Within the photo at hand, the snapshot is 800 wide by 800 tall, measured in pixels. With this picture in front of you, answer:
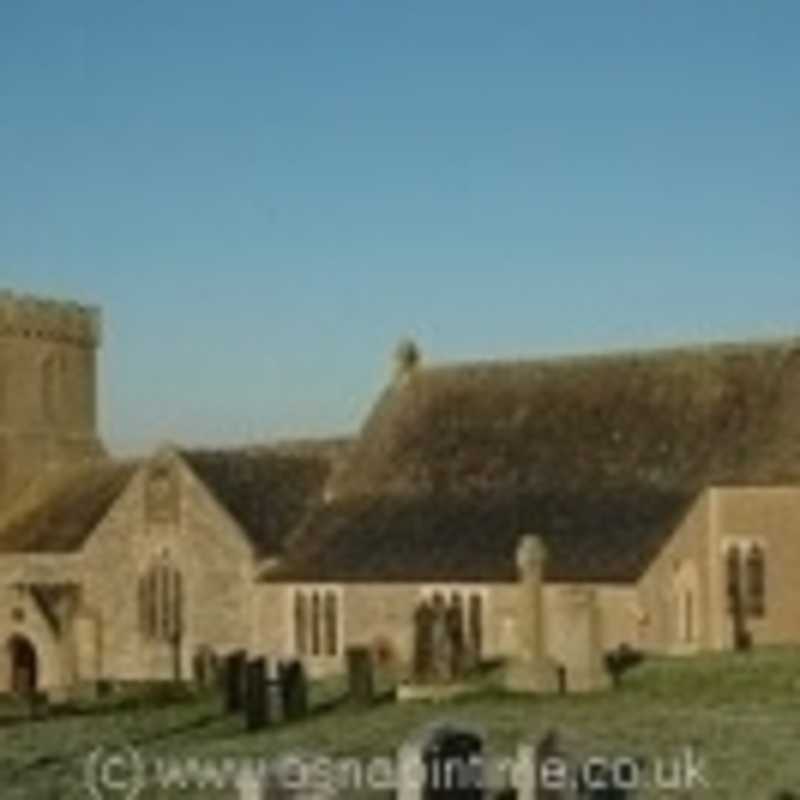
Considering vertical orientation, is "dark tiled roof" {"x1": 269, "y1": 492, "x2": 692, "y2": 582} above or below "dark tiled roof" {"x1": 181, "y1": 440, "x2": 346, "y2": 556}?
below

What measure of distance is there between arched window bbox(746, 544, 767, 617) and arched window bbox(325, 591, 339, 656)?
32.1ft

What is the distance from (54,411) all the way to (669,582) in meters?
25.5

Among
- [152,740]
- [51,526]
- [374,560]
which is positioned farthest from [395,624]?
[152,740]

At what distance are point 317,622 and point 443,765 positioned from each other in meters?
31.2

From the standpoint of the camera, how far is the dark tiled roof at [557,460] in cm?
4659

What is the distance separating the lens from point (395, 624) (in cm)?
4862

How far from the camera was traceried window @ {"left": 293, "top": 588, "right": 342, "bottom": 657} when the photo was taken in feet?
163

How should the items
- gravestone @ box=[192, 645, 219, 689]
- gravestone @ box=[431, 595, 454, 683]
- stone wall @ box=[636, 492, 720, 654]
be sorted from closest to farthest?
gravestone @ box=[431, 595, 454, 683], gravestone @ box=[192, 645, 219, 689], stone wall @ box=[636, 492, 720, 654]

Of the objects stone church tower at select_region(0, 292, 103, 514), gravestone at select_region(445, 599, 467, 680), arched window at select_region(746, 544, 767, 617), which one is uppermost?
stone church tower at select_region(0, 292, 103, 514)

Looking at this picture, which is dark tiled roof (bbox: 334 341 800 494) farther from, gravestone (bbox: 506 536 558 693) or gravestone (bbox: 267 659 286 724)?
gravestone (bbox: 267 659 286 724)

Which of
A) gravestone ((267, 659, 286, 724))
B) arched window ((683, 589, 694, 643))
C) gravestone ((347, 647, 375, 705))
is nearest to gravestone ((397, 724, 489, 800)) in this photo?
gravestone ((267, 659, 286, 724))

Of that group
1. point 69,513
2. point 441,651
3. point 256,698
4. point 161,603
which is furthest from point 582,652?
point 69,513

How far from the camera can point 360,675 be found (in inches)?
1356

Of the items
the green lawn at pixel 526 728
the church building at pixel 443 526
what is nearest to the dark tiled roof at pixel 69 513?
the church building at pixel 443 526
